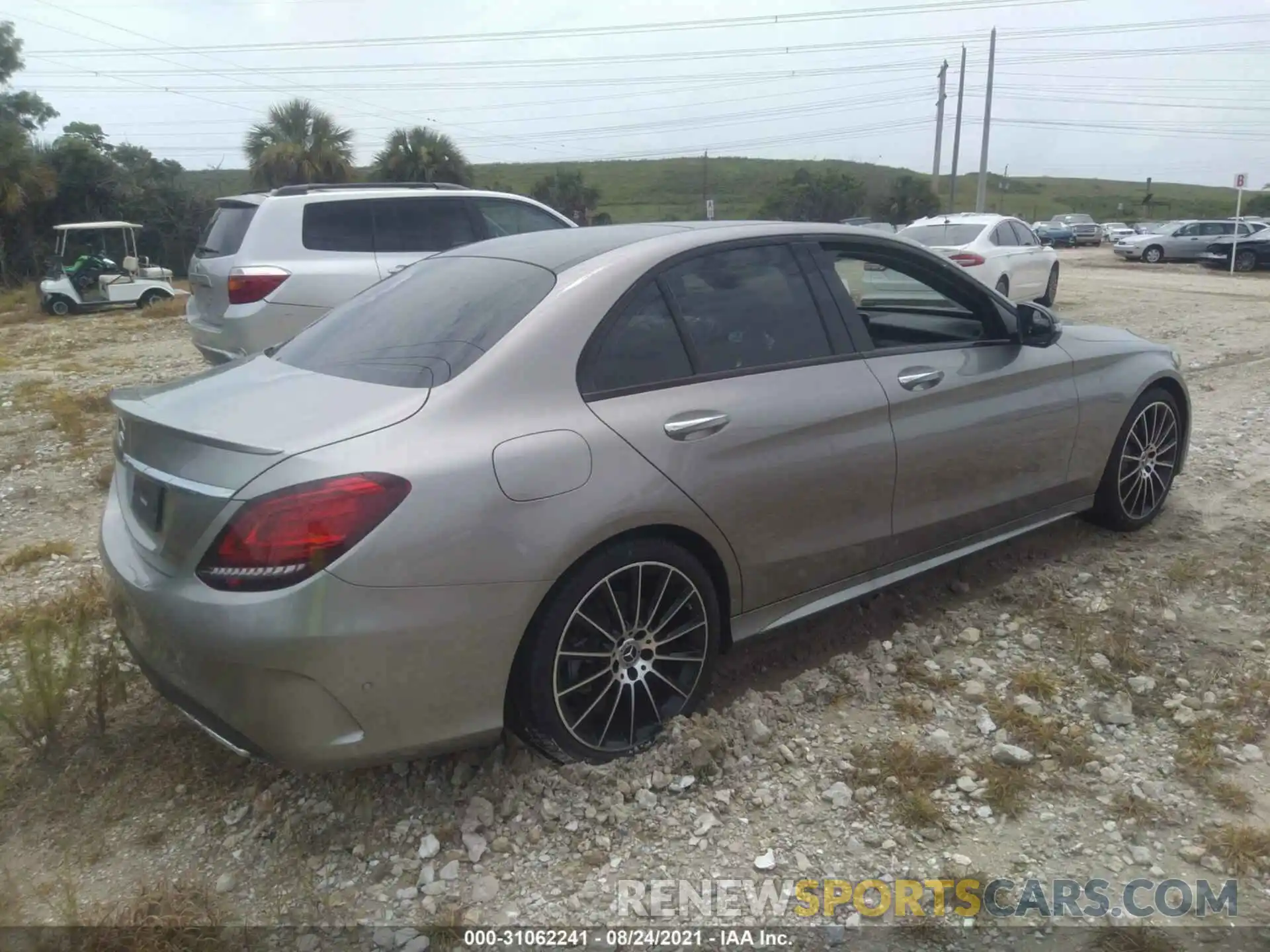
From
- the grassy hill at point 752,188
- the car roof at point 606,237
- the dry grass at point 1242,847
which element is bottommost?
the dry grass at point 1242,847

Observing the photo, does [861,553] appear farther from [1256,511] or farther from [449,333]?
[1256,511]

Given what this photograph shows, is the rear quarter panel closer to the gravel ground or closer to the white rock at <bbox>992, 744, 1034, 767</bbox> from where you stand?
the gravel ground

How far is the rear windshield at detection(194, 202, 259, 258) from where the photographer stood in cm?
783

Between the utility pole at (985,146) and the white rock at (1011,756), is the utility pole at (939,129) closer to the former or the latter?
the utility pole at (985,146)

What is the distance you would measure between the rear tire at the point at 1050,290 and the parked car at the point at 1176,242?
1797 cm

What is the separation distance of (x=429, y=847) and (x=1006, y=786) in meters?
1.68

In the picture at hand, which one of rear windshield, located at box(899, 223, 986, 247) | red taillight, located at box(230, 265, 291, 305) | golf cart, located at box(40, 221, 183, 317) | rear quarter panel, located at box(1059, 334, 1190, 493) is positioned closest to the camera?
rear quarter panel, located at box(1059, 334, 1190, 493)

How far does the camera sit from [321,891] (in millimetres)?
2648

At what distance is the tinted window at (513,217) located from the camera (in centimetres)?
884

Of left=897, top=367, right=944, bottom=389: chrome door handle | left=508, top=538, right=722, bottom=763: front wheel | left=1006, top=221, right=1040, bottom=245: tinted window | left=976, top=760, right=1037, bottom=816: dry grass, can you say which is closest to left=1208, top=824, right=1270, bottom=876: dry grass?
left=976, top=760, right=1037, bottom=816: dry grass

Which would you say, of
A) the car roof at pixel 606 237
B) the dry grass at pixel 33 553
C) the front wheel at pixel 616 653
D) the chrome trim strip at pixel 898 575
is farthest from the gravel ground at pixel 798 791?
the dry grass at pixel 33 553

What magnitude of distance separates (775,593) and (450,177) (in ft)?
104

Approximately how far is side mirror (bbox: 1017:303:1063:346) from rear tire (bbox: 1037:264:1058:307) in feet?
36.7

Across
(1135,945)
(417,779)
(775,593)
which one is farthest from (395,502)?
(1135,945)
